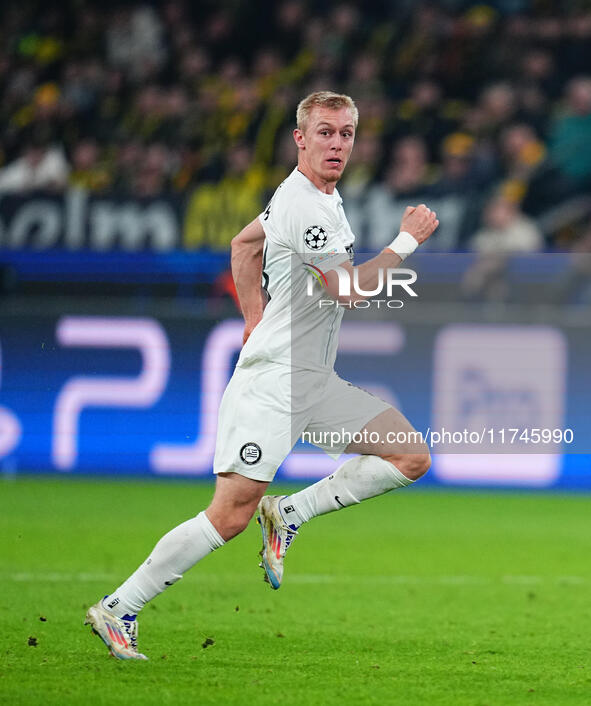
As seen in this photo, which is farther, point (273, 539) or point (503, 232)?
point (503, 232)

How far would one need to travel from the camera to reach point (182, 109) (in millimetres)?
15000

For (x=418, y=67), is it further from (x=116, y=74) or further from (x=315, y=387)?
(x=315, y=387)

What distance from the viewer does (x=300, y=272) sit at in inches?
209

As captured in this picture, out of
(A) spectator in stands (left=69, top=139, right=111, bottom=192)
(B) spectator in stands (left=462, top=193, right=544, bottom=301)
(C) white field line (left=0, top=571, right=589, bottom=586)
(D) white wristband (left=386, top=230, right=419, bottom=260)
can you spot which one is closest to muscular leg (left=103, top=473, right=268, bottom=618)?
(D) white wristband (left=386, top=230, right=419, bottom=260)

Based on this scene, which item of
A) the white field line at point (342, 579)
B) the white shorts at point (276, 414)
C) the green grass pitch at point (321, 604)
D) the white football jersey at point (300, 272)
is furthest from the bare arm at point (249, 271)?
the white field line at point (342, 579)

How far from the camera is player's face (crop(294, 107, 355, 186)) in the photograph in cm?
524

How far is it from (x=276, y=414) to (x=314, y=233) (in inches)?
27.9

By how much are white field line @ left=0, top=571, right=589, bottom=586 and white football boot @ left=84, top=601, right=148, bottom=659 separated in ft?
7.25

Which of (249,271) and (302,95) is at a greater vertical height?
(302,95)

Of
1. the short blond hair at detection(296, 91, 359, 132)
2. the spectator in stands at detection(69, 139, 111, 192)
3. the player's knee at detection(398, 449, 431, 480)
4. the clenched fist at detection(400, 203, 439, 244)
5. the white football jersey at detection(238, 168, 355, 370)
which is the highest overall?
the spectator in stands at detection(69, 139, 111, 192)

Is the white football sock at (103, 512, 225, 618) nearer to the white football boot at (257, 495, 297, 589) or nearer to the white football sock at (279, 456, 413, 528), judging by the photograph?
the white football boot at (257, 495, 297, 589)

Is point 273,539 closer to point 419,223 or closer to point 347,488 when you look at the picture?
point 347,488

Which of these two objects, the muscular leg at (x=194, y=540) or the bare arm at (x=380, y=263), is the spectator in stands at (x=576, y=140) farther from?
the muscular leg at (x=194, y=540)

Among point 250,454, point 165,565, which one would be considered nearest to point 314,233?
point 250,454
